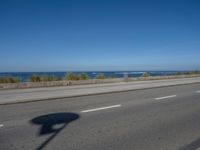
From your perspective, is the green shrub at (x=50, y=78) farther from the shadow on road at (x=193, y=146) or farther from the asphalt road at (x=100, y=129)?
the shadow on road at (x=193, y=146)

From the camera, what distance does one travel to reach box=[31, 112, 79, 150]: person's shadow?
5.18 m

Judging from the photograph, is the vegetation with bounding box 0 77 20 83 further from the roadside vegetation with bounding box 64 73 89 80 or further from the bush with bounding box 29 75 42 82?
the roadside vegetation with bounding box 64 73 89 80

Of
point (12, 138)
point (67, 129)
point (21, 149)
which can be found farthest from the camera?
point (67, 129)

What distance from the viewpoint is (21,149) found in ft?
13.8

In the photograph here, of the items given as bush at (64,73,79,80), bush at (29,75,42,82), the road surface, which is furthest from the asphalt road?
bush at (64,73,79,80)

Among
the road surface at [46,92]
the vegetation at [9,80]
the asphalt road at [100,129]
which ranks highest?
the vegetation at [9,80]

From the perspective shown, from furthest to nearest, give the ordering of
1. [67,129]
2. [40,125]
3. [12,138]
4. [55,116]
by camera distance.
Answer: [55,116]
[40,125]
[67,129]
[12,138]

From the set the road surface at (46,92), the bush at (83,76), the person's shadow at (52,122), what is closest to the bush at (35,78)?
the bush at (83,76)

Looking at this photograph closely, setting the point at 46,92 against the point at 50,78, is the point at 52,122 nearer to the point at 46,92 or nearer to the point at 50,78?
the point at 46,92

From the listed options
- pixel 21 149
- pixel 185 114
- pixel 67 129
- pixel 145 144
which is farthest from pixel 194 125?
pixel 21 149

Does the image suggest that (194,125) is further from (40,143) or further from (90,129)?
(40,143)

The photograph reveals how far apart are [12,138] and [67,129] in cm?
144

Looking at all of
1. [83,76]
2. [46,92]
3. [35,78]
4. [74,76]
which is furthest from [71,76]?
[46,92]

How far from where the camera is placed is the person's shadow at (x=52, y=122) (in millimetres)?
5180
